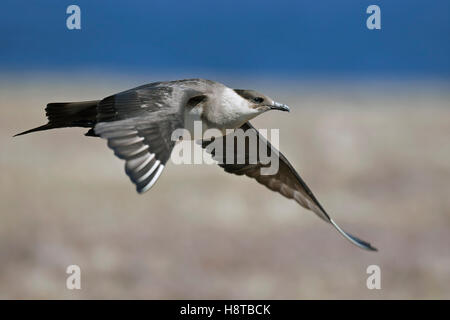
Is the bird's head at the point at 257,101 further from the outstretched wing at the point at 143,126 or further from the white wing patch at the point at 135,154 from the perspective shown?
the white wing patch at the point at 135,154

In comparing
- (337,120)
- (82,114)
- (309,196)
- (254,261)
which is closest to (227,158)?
(309,196)

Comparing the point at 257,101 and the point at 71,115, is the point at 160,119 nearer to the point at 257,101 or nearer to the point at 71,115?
the point at 71,115

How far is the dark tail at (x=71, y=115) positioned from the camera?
6711mm

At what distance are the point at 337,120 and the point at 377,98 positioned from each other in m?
4.58

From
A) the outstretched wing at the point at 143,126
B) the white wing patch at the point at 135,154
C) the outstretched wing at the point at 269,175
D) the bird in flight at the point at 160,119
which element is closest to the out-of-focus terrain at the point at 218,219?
the outstretched wing at the point at 269,175

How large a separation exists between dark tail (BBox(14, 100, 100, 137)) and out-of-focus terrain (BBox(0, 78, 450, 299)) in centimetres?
828

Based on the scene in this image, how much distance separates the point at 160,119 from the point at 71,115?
987 mm

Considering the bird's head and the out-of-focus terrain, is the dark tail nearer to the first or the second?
the bird's head

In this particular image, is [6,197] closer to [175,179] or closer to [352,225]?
[175,179]

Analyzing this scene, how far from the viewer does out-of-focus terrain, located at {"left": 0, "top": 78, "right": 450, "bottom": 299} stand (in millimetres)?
15781

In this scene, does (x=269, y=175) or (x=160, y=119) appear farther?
(x=269, y=175)

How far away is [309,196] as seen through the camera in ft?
25.4

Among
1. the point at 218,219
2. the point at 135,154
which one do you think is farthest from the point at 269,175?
the point at 218,219

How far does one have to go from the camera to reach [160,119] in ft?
20.2
